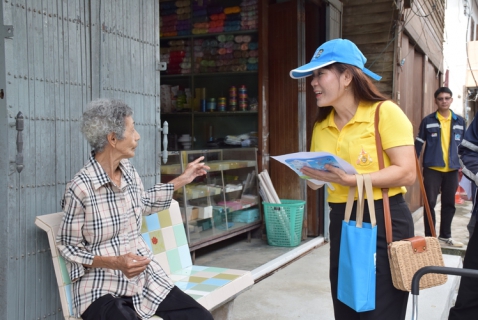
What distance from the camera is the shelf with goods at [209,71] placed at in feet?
20.7

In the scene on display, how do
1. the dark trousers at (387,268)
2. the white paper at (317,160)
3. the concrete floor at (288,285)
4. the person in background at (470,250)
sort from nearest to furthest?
1. the white paper at (317,160)
2. the dark trousers at (387,268)
3. the person in background at (470,250)
4. the concrete floor at (288,285)

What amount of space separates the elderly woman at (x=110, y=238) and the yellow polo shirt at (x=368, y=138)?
0.95 m

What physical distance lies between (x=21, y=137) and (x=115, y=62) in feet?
2.82

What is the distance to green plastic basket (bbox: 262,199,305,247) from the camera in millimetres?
5866

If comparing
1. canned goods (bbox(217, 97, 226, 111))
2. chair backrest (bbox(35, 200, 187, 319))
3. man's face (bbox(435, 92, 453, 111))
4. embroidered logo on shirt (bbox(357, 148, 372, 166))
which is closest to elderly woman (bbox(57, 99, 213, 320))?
chair backrest (bbox(35, 200, 187, 319))

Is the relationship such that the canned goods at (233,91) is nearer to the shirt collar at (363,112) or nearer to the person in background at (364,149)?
the person in background at (364,149)

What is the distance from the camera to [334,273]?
2273 millimetres

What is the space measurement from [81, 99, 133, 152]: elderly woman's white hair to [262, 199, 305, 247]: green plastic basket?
3703mm

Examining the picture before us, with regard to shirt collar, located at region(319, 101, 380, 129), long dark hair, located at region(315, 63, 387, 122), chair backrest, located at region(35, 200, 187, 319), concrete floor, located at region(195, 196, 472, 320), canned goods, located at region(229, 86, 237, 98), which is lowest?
concrete floor, located at region(195, 196, 472, 320)

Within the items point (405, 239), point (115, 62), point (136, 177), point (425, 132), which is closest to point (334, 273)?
point (405, 239)

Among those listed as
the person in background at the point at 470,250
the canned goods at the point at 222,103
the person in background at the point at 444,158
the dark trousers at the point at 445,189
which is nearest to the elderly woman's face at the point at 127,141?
the person in background at the point at 470,250

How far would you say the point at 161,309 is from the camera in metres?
2.46

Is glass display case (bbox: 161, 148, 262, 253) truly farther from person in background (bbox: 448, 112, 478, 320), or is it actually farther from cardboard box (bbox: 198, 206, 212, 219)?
A: person in background (bbox: 448, 112, 478, 320)

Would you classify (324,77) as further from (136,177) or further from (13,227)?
(13,227)
